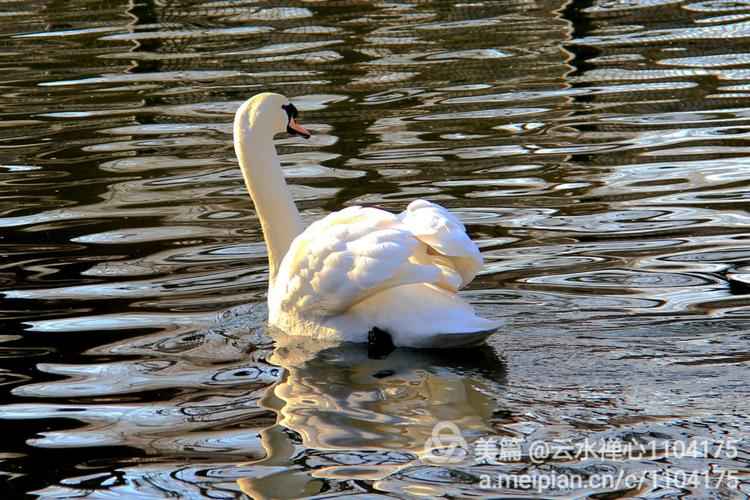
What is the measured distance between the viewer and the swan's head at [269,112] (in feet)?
23.4

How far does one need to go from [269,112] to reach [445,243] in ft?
5.26

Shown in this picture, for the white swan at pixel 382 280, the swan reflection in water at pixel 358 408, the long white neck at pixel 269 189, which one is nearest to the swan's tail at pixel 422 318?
the white swan at pixel 382 280

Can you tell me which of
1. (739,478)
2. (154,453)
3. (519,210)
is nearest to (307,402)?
(154,453)

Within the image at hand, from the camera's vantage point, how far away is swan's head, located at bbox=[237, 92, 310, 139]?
7133mm

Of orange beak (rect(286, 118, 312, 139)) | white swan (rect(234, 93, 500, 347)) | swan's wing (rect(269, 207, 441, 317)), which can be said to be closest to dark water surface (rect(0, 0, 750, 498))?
white swan (rect(234, 93, 500, 347))

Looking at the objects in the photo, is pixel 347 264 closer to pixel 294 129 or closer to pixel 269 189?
pixel 269 189

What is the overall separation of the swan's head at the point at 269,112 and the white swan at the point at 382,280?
36.9 inches

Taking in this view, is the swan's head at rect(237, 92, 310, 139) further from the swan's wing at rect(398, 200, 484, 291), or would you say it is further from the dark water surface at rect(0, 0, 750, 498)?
the swan's wing at rect(398, 200, 484, 291)

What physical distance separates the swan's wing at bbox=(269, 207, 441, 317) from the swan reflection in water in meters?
0.27

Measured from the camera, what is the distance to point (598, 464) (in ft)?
15.2

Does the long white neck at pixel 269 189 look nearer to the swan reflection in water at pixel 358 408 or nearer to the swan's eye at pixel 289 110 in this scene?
the swan's eye at pixel 289 110

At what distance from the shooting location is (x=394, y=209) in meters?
8.84

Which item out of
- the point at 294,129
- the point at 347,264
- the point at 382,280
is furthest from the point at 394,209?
the point at 382,280

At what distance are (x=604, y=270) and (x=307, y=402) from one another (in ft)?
7.28
